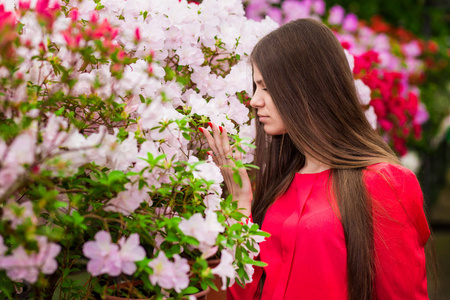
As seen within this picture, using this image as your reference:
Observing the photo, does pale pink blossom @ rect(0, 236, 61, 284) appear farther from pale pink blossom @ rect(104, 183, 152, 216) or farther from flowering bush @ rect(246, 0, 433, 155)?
flowering bush @ rect(246, 0, 433, 155)

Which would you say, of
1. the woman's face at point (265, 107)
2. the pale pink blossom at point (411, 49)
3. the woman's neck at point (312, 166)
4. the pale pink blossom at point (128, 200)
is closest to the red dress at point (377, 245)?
the woman's neck at point (312, 166)

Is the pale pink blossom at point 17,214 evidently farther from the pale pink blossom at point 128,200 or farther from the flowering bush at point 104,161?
the pale pink blossom at point 128,200

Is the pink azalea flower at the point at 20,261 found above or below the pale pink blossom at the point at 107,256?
above

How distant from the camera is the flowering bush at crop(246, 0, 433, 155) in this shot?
11.1 ft

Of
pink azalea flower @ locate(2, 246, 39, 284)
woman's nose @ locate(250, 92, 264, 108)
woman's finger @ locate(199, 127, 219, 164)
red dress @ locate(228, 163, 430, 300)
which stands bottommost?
red dress @ locate(228, 163, 430, 300)

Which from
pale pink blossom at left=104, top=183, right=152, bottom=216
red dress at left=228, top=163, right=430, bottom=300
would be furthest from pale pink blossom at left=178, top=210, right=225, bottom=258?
red dress at left=228, top=163, right=430, bottom=300

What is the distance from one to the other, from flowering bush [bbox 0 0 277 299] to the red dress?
1.70 feet

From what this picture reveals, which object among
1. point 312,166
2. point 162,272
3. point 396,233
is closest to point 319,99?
point 312,166

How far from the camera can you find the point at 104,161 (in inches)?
42.8

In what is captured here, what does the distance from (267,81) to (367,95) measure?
3.74 feet

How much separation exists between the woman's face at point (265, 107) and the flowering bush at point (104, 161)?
0.23 metres

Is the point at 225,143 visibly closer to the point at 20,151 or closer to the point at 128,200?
A: the point at 128,200

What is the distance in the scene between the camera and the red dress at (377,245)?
1.79 metres

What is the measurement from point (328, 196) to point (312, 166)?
0.73ft
